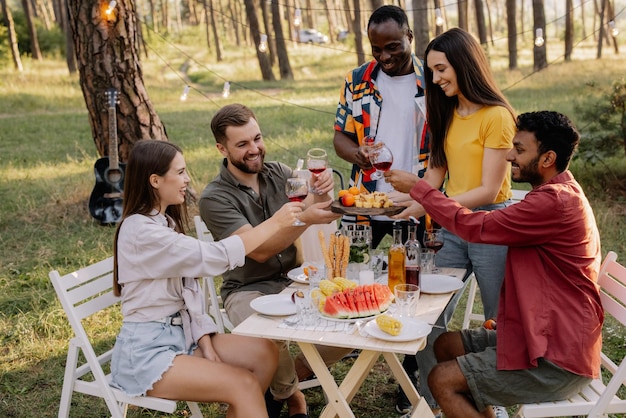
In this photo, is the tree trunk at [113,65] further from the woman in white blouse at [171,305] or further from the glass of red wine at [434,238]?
the glass of red wine at [434,238]

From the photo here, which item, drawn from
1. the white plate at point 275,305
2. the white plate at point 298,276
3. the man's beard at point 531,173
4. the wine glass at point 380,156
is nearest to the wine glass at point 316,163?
the wine glass at point 380,156

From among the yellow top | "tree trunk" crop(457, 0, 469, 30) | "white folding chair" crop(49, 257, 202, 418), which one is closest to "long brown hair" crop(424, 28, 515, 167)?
the yellow top

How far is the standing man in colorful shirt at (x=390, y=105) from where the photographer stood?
409 cm

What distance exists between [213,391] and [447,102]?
72.9 inches

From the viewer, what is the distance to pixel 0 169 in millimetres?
10672

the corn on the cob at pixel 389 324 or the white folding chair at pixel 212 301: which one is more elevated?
the corn on the cob at pixel 389 324

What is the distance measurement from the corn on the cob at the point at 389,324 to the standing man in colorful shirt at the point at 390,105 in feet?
4.81

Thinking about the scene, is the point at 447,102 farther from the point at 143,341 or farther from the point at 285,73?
the point at 285,73

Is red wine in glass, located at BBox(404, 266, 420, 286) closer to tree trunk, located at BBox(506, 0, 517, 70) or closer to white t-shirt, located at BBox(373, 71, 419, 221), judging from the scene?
white t-shirt, located at BBox(373, 71, 419, 221)

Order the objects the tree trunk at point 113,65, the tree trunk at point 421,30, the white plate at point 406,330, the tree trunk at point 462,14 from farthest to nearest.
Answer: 1. the tree trunk at point 462,14
2. the tree trunk at point 421,30
3. the tree trunk at point 113,65
4. the white plate at point 406,330

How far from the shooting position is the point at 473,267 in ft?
11.7

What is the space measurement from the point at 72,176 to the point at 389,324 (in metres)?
8.34

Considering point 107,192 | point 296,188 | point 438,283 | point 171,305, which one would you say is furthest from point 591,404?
point 107,192

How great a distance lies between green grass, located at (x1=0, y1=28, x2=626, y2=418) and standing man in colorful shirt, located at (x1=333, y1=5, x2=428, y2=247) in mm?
1342
